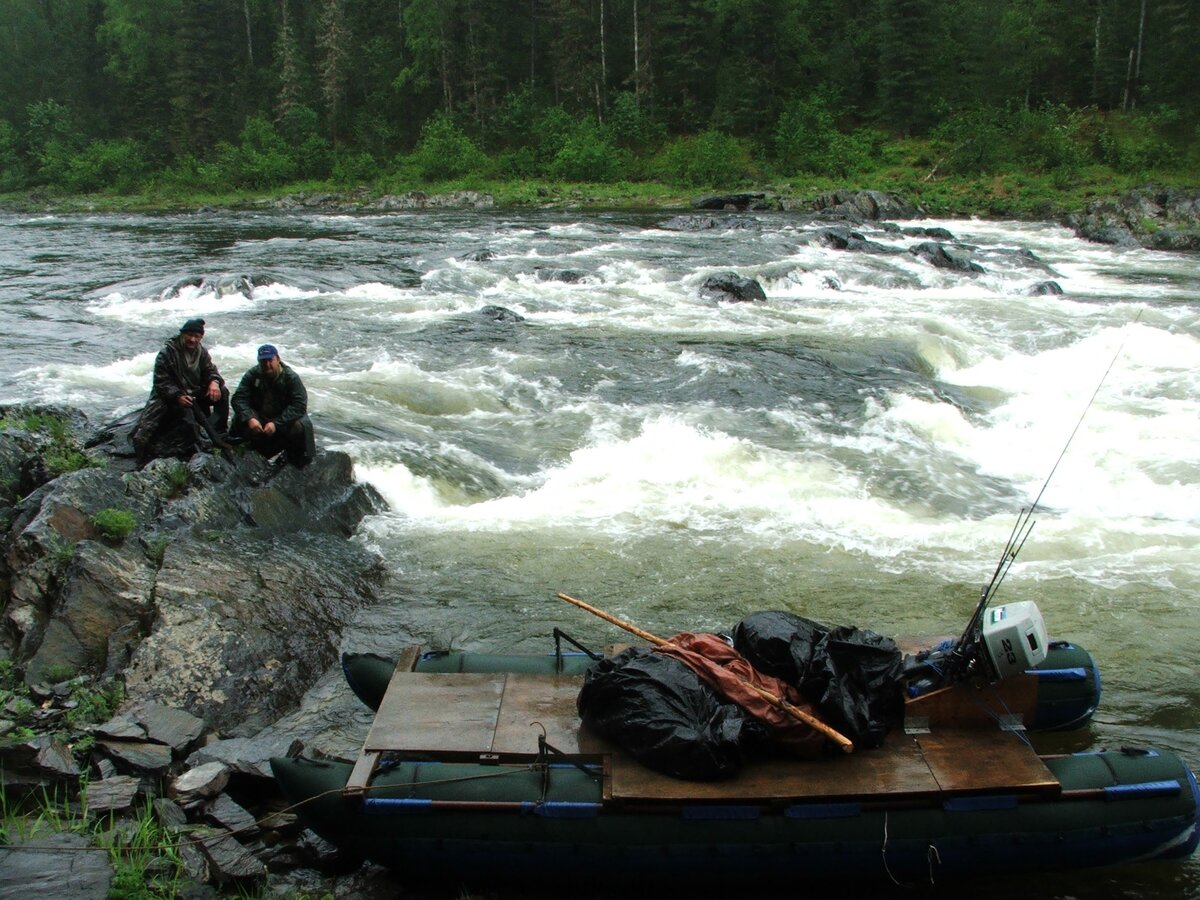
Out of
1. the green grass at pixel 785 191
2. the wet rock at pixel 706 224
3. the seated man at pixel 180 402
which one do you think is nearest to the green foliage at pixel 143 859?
the seated man at pixel 180 402

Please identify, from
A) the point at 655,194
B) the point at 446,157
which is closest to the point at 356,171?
the point at 446,157

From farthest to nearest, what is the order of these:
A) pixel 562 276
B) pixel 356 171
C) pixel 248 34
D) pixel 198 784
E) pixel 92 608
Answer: pixel 248 34 < pixel 356 171 < pixel 562 276 < pixel 92 608 < pixel 198 784

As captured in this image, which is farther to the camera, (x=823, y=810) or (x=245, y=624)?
(x=245, y=624)

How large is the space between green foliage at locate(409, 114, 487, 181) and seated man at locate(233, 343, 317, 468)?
44.1m

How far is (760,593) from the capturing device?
8688mm

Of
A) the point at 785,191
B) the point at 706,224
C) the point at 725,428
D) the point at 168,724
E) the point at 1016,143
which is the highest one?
the point at 1016,143

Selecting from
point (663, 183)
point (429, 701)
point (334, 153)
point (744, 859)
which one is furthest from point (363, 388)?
point (334, 153)

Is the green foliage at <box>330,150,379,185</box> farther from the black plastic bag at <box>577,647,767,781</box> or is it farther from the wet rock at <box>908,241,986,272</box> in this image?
the black plastic bag at <box>577,647,767,781</box>

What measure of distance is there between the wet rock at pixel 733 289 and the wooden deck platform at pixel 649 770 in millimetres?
16139

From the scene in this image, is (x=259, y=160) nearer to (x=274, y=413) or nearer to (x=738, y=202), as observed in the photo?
(x=738, y=202)

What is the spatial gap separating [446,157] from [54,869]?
50.9 m

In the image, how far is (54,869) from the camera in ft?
14.8

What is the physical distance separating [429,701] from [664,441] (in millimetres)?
7037

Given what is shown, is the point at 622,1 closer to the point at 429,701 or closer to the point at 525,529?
the point at 525,529
